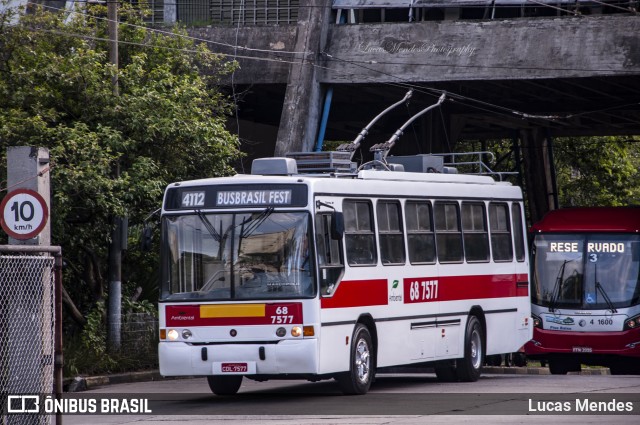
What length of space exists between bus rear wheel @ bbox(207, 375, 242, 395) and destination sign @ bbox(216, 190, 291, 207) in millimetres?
2546

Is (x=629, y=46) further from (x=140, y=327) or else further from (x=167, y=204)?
(x=167, y=204)

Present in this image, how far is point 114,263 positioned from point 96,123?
2.43 m

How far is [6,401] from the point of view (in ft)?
40.7

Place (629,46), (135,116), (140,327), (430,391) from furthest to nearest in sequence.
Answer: (629,46)
(140,327)
(135,116)
(430,391)

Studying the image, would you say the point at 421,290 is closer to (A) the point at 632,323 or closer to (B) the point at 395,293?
(B) the point at 395,293

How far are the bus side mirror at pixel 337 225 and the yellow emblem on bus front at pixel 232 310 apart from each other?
127 centimetres

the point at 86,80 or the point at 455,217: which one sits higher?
the point at 86,80

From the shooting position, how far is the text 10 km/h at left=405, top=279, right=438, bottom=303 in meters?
18.5

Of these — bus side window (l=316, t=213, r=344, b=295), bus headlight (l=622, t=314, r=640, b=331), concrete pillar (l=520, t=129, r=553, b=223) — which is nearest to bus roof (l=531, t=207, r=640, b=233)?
bus headlight (l=622, t=314, r=640, b=331)

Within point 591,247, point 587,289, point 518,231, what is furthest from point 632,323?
point 518,231

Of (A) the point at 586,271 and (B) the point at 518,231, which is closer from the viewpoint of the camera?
(B) the point at 518,231

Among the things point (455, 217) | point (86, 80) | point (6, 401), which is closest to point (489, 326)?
point (455, 217)

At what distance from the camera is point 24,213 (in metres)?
12.6

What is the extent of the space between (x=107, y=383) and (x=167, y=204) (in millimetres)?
5177
